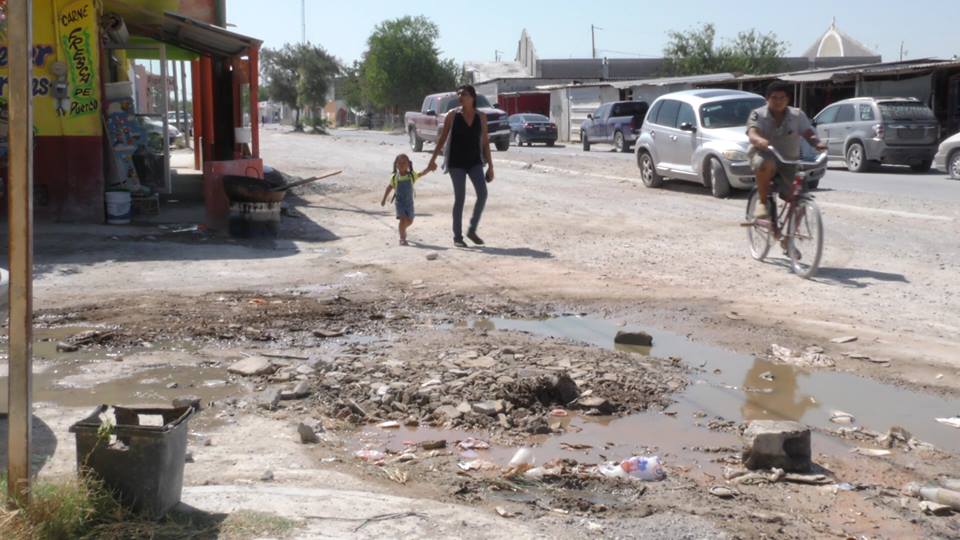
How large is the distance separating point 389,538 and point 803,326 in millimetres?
5004

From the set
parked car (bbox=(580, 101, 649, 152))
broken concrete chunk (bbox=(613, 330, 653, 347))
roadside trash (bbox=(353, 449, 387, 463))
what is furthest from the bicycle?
parked car (bbox=(580, 101, 649, 152))

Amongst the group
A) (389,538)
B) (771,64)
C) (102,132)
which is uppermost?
(771,64)

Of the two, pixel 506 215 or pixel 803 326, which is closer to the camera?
pixel 803 326

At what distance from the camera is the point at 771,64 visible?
71.9m

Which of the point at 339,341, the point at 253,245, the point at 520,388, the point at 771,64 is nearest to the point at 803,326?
the point at 520,388

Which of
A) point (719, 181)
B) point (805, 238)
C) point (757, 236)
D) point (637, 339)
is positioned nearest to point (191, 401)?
point (637, 339)

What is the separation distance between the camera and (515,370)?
6.69 metres

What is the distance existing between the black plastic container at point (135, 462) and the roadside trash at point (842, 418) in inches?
145

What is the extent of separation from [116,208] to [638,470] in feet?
37.1

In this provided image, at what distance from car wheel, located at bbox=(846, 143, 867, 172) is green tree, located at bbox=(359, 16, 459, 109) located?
240 ft

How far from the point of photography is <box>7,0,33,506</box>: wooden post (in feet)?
12.0

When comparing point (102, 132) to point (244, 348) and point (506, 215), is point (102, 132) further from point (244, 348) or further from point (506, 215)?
point (244, 348)

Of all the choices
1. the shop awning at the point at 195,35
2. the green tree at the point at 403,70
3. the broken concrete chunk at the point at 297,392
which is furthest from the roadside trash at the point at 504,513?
the green tree at the point at 403,70

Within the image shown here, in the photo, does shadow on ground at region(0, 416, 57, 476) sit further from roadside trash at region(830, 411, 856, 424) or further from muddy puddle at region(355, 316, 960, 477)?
roadside trash at region(830, 411, 856, 424)
